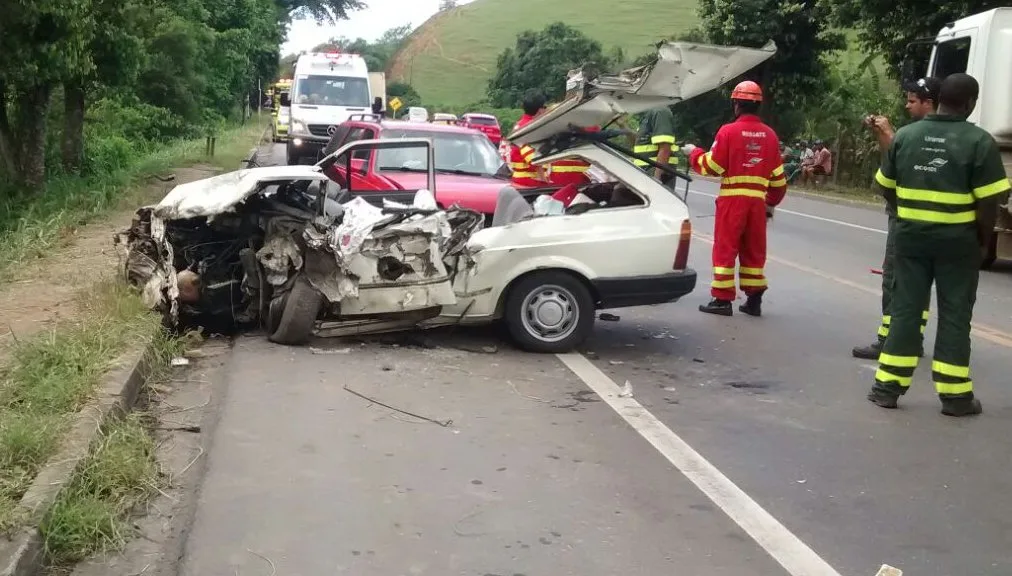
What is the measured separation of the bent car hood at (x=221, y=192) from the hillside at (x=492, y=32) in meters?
88.6

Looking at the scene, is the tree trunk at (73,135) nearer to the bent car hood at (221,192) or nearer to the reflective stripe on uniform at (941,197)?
the bent car hood at (221,192)

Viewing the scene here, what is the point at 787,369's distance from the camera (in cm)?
713

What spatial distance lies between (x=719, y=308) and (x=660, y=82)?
256 cm

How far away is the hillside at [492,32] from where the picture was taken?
102 m

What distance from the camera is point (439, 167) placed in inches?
434

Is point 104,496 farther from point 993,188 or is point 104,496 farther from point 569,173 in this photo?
point 569,173

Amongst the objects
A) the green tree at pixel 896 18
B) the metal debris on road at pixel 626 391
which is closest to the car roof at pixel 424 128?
the metal debris on road at pixel 626 391

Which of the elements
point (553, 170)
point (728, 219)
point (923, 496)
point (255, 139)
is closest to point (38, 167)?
point (553, 170)

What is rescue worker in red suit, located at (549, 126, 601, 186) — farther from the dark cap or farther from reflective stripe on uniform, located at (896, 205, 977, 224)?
reflective stripe on uniform, located at (896, 205, 977, 224)

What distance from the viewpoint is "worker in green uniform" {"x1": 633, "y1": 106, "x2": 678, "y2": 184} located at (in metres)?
10.3

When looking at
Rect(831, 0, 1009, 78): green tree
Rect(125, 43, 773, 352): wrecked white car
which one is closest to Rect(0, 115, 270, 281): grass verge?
Rect(125, 43, 773, 352): wrecked white car

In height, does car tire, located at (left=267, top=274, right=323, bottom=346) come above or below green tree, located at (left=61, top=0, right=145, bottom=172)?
below

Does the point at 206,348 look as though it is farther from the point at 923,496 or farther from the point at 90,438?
the point at 923,496

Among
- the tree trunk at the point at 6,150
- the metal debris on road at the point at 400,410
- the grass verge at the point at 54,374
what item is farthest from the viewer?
the tree trunk at the point at 6,150
